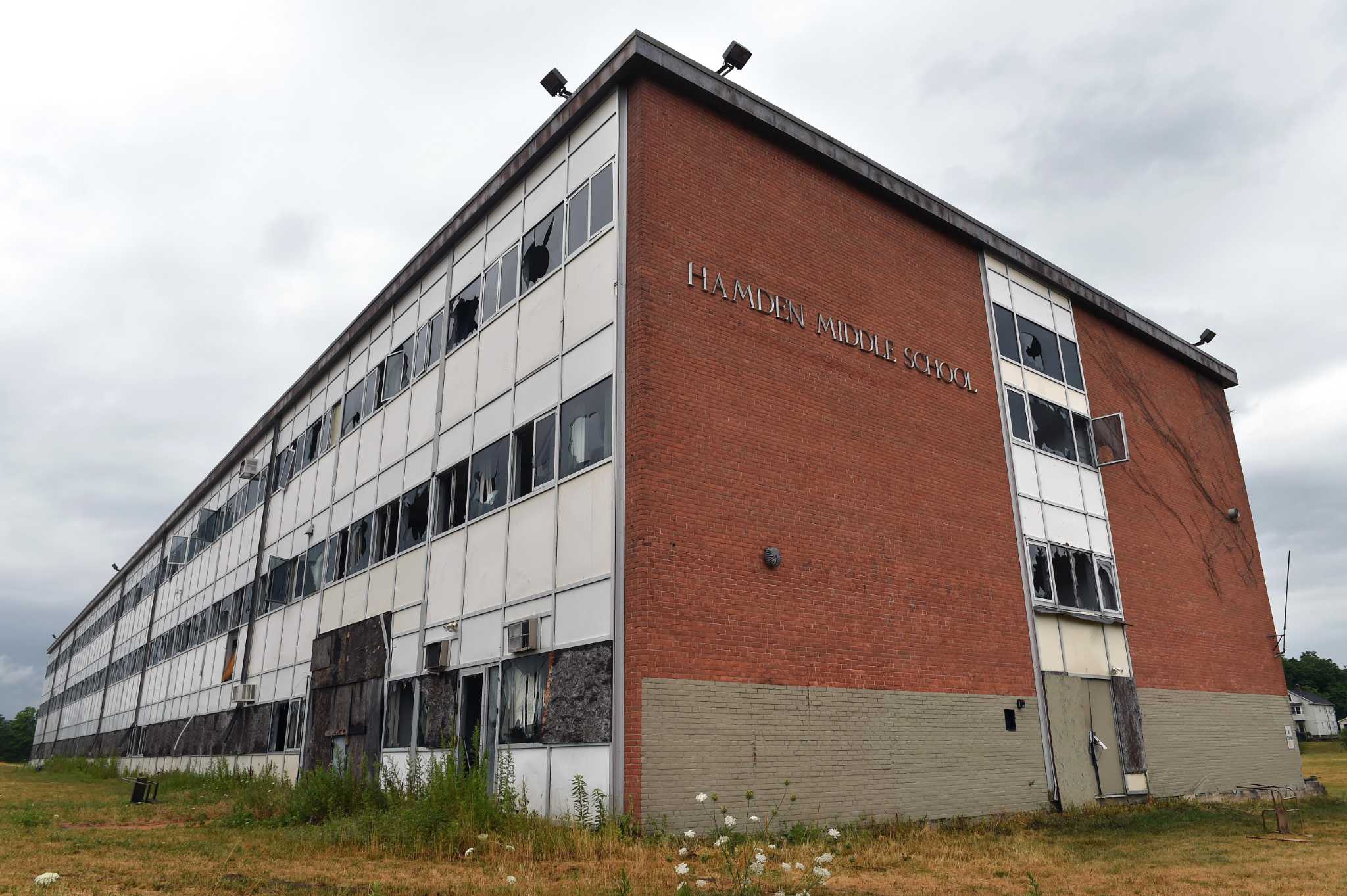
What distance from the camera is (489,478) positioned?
17.7 metres

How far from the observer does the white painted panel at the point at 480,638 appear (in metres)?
16.0

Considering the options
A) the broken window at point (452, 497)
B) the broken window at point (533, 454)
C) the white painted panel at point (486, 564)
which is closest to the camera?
the broken window at point (533, 454)

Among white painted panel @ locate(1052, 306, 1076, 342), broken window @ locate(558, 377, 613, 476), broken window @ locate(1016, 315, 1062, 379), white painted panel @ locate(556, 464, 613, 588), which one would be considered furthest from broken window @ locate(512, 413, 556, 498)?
white painted panel @ locate(1052, 306, 1076, 342)

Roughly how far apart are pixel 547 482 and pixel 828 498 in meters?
4.80

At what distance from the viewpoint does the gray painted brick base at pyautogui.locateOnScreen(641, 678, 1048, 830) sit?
12820 millimetres

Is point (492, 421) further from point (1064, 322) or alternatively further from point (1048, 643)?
point (1064, 322)

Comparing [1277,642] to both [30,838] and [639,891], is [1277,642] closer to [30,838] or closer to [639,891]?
[639,891]

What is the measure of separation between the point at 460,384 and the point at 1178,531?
18214mm

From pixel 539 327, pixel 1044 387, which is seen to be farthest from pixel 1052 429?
pixel 539 327

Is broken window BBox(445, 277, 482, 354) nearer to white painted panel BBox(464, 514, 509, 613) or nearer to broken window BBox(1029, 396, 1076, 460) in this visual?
white painted panel BBox(464, 514, 509, 613)

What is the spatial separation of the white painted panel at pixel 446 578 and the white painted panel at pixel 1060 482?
12467mm

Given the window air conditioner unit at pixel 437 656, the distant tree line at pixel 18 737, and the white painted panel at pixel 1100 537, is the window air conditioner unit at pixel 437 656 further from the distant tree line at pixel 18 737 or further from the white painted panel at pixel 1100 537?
the distant tree line at pixel 18 737

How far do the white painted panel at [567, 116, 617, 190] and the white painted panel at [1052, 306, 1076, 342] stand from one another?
1276 centimetres

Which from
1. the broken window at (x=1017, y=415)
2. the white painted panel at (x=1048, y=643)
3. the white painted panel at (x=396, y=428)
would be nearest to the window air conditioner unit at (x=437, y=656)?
the white painted panel at (x=396, y=428)
